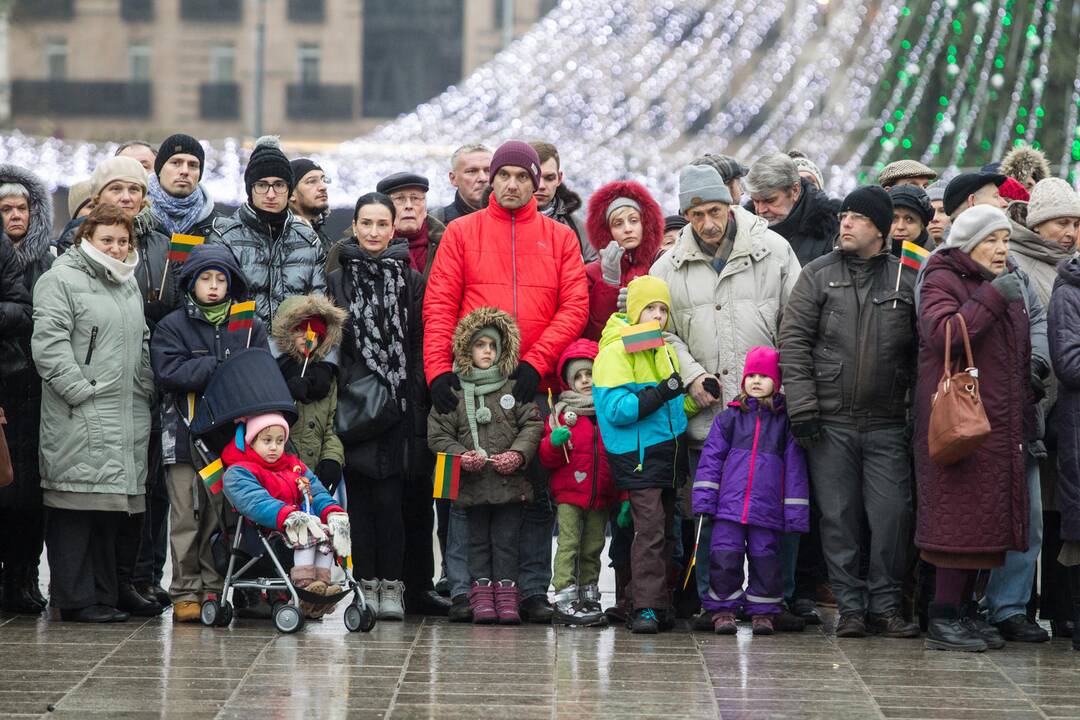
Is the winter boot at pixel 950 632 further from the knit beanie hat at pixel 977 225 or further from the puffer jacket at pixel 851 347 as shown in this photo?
the knit beanie hat at pixel 977 225

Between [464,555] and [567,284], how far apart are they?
139 cm

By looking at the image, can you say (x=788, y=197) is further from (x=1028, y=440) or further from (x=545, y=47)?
(x=545, y=47)

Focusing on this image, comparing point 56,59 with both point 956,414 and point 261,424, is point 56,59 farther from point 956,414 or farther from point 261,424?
point 956,414

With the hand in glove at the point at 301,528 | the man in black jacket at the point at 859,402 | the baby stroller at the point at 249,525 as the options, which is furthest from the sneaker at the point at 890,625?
the hand in glove at the point at 301,528

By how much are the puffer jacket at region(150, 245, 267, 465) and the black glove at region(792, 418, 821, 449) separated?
2.50 metres

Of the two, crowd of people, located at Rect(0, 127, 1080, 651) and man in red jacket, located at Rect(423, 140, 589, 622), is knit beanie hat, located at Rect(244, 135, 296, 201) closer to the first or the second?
crowd of people, located at Rect(0, 127, 1080, 651)

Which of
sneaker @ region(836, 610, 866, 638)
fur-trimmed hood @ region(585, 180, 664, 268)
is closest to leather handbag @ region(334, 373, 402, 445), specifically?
fur-trimmed hood @ region(585, 180, 664, 268)

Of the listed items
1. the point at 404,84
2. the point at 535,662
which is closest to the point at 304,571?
the point at 535,662

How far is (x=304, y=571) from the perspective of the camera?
8.21 metres

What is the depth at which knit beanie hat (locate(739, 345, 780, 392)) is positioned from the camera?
8.43 m

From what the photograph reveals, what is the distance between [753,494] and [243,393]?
2327mm

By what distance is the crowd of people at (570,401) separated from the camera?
8.20m

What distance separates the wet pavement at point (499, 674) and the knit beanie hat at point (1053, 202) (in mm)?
1974

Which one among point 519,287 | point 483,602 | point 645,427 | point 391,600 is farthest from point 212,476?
point 645,427
